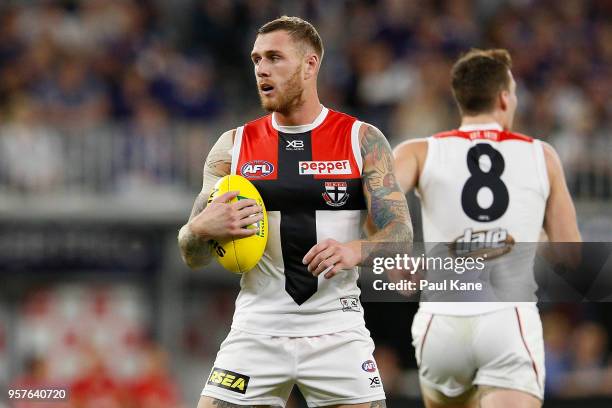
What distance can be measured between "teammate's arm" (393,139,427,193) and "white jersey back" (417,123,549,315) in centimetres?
4

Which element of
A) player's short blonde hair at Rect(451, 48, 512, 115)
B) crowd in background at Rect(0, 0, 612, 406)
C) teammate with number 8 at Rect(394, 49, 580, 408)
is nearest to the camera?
teammate with number 8 at Rect(394, 49, 580, 408)

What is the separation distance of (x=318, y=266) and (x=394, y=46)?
10.1 m

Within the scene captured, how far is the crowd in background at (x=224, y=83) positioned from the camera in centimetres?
1320

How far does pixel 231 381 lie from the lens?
480cm

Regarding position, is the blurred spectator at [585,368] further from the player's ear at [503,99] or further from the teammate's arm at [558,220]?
the player's ear at [503,99]

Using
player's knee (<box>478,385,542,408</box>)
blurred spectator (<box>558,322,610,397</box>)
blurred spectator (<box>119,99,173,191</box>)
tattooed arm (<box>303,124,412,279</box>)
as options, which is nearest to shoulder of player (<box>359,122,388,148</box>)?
tattooed arm (<box>303,124,412,279</box>)

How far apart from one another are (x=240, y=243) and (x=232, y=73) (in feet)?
34.0

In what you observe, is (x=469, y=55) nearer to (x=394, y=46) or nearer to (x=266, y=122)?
(x=266, y=122)

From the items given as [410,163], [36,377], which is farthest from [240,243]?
[36,377]

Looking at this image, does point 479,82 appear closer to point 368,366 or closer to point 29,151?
point 368,366

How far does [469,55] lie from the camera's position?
6.30 metres

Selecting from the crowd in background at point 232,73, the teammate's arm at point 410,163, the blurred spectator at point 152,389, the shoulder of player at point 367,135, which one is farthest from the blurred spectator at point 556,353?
the shoulder of player at point 367,135

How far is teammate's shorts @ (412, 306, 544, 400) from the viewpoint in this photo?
5.71 m

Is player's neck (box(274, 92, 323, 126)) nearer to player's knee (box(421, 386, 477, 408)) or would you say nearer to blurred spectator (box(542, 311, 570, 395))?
player's knee (box(421, 386, 477, 408))
